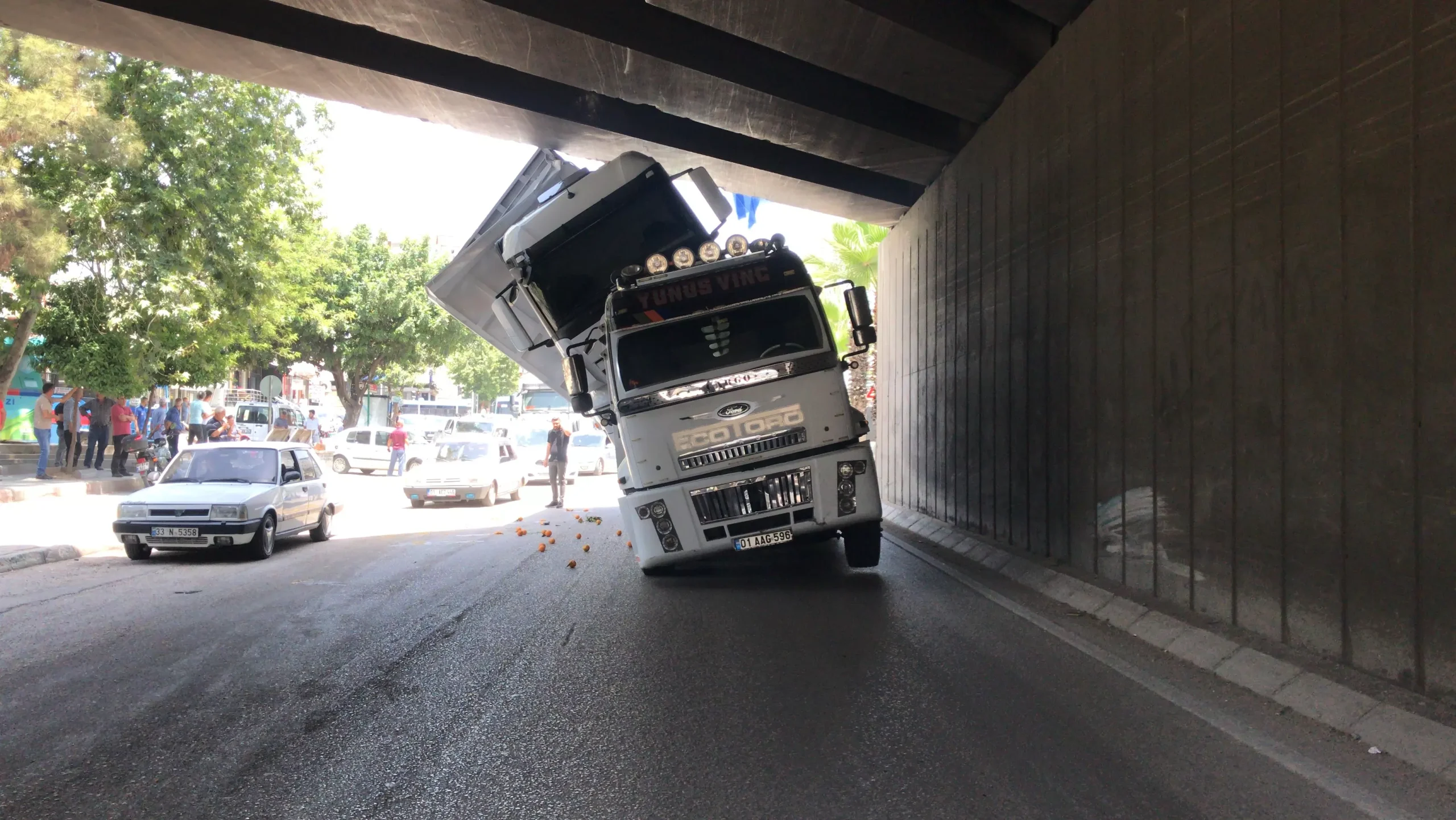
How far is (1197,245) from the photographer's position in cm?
697

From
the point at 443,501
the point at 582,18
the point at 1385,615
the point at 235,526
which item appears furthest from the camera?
the point at 443,501

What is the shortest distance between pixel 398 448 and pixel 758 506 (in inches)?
911

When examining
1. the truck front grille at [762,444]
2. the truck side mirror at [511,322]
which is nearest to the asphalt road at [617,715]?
the truck front grille at [762,444]

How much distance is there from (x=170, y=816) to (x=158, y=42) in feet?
33.3

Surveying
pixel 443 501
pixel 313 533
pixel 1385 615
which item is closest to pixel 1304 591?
pixel 1385 615

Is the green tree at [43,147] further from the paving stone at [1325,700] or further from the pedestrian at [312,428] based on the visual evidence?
the paving stone at [1325,700]

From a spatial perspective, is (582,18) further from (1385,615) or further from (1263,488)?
(1385,615)

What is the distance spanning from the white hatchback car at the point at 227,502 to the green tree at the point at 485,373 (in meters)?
46.3

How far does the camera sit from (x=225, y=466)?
12977mm

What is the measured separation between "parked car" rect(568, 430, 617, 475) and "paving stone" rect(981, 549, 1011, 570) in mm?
23963

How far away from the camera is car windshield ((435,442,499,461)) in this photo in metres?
22.2

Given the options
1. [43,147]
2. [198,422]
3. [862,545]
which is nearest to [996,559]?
[862,545]

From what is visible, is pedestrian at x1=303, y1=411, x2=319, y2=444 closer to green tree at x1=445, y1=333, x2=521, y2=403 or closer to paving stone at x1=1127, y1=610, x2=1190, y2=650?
green tree at x1=445, y1=333, x2=521, y2=403

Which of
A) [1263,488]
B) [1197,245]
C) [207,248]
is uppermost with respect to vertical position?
[207,248]
